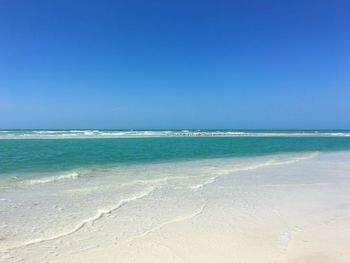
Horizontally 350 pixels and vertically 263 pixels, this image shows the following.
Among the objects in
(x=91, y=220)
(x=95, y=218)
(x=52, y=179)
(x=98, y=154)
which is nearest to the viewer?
(x=91, y=220)

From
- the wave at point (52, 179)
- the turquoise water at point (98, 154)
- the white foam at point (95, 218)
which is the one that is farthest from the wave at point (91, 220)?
the turquoise water at point (98, 154)

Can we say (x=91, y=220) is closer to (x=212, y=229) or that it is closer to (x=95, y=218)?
(x=95, y=218)

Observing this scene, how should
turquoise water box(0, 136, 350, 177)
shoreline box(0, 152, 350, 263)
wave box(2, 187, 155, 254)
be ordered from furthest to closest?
turquoise water box(0, 136, 350, 177)
wave box(2, 187, 155, 254)
shoreline box(0, 152, 350, 263)

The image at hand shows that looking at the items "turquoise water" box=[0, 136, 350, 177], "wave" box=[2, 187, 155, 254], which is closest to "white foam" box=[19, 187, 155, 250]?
"wave" box=[2, 187, 155, 254]

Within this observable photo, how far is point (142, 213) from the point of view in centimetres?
745

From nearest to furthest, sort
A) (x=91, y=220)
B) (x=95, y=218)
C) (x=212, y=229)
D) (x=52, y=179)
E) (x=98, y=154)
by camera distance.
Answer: (x=212, y=229), (x=91, y=220), (x=95, y=218), (x=52, y=179), (x=98, y=154)

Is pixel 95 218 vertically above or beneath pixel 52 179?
beneath

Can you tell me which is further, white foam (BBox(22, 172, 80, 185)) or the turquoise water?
the turquoise water

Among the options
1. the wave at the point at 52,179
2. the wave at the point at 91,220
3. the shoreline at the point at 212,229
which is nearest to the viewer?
the shoreline at the point at 212,229

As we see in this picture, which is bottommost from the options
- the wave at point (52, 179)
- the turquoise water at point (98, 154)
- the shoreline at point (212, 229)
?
the shoreline at point (212, 229)

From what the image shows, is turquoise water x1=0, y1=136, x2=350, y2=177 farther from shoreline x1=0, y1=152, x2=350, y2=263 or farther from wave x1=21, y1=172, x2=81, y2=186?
shoreline x1=0, y1=152, x2=350, y2=263

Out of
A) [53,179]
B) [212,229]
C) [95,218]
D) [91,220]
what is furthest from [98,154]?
[212,229]

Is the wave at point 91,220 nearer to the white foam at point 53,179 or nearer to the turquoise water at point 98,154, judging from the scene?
the white foam at point 53,179

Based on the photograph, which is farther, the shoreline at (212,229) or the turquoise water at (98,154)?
the turquoise water at (98,154)
